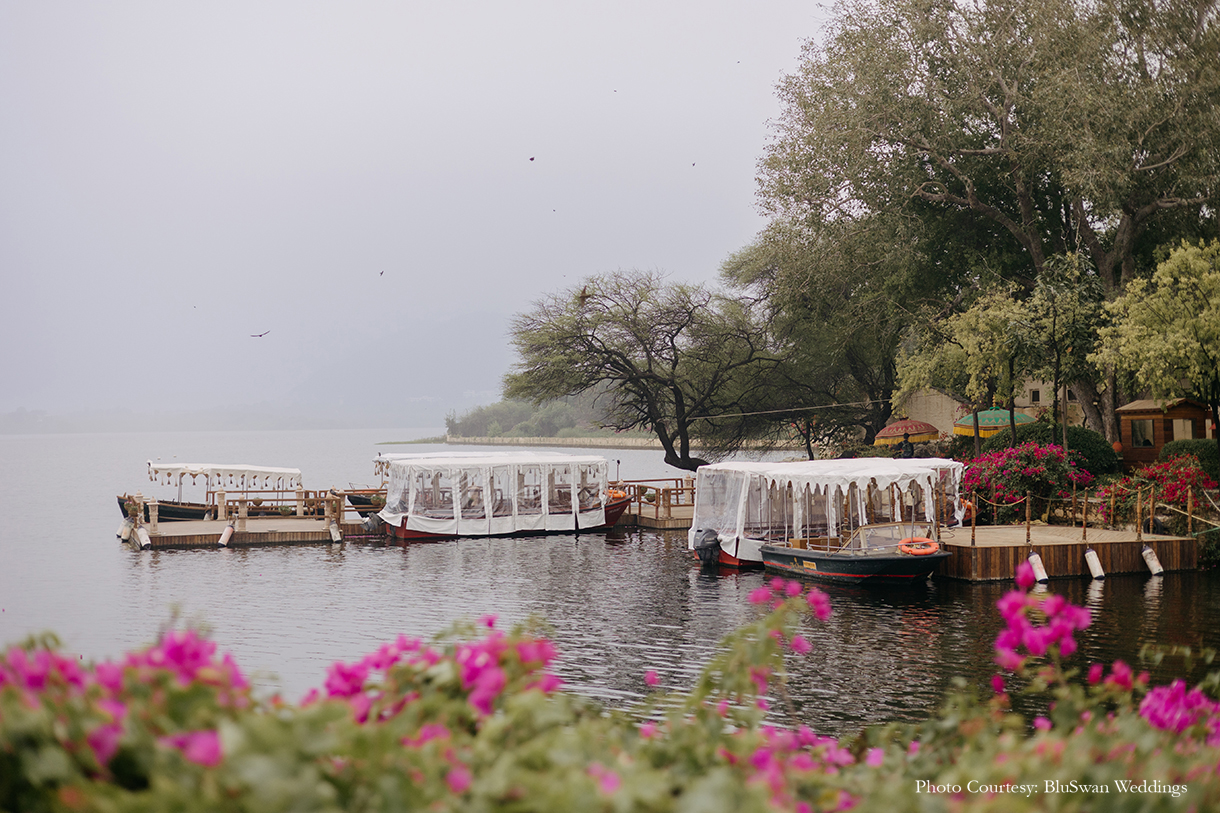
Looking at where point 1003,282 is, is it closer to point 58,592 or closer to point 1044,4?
point 1044,4

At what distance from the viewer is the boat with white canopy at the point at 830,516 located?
21.2m

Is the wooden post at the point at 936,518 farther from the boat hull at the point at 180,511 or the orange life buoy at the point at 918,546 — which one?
the boat hull at the point at 180,511

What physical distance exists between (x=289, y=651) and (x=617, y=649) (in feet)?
17.9

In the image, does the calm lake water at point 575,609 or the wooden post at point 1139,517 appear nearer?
the calm lake water at point 575,609

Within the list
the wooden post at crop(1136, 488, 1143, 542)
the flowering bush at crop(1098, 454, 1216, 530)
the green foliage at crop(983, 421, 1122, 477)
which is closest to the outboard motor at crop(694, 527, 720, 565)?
the wooden post at crop(1136, 488, 1143, 542)

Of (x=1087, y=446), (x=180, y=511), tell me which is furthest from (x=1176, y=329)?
(x=180, y=511)

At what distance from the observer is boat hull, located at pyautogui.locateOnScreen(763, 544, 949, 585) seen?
2072cm

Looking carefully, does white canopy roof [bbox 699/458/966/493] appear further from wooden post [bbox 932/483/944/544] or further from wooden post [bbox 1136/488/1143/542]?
wooden post [bbox 1136/488/1143/542]

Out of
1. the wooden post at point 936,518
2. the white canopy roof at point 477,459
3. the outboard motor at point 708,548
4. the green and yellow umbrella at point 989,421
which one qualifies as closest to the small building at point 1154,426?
the green and yellow umbrella at point 989,421

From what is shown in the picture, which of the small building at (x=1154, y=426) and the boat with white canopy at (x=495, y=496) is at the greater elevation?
the small building at (x=1154, y=426)

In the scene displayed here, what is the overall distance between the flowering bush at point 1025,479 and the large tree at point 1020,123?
491 cm

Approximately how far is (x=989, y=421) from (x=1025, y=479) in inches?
177

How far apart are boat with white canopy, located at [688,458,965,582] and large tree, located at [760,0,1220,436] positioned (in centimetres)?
955

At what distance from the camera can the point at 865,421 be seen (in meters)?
45.8
